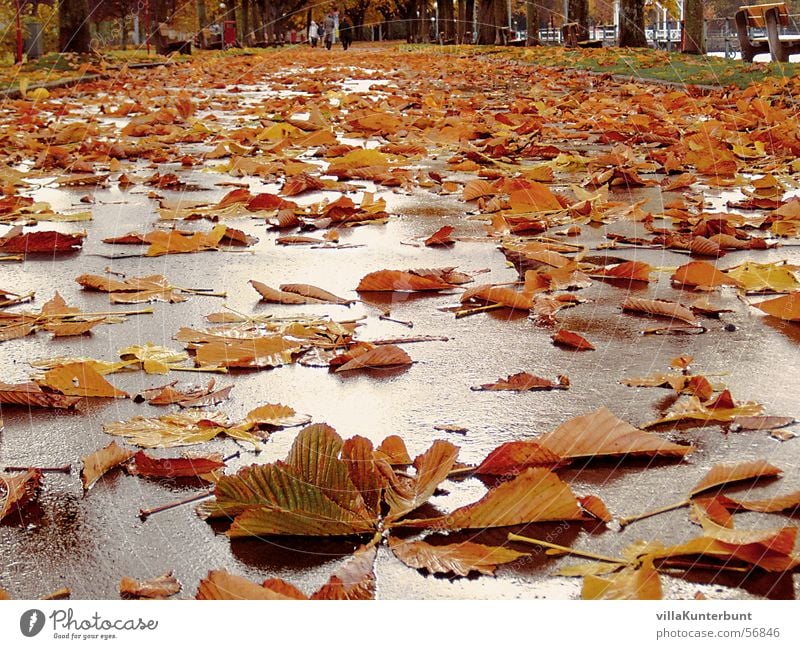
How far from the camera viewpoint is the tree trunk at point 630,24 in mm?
15860

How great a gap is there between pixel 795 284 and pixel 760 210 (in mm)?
1502

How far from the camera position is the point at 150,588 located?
4.78 feet

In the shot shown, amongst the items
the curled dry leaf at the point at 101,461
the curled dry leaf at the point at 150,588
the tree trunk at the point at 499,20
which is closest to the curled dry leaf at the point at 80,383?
the curled dry leaf at the point at 101,461

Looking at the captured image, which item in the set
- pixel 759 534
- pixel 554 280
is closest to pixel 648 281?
pixel 554 280

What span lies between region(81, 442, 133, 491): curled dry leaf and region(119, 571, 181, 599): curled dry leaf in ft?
1.30

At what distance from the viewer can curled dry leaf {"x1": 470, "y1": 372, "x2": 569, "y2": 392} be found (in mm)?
2285

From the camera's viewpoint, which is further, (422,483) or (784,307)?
(784,307)

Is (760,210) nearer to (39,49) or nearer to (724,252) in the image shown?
(724,252)

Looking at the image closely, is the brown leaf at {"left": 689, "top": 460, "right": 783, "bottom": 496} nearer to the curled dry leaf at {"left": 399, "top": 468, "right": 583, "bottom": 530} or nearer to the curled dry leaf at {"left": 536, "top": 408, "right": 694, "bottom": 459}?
the curled dry leaf at {"left": 536, "top": 408, "right": 694, "bottom": 459}

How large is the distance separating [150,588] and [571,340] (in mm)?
1409

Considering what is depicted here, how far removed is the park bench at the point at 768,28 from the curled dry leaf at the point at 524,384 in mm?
10393

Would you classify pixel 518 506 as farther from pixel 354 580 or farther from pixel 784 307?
pixel 784 307

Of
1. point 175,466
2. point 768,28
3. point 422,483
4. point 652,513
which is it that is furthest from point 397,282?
point 768,28

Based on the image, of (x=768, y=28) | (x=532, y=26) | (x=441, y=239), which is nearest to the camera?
(x=441, y=239)
